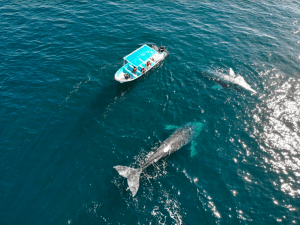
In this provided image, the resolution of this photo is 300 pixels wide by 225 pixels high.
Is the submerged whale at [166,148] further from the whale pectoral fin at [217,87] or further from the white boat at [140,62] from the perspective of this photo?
the white boat at [140,62]

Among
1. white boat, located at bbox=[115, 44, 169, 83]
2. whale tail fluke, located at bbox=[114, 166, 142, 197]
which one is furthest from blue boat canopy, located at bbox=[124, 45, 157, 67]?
whale tail fluke, located at bbox=[114, 166, 142, 197]

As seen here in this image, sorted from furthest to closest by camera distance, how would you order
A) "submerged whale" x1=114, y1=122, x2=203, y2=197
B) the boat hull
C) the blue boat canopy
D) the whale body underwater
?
the blue boat canopy < the whale body underwater < the boat hull < "submerged whale" x1=114, y1=122, x2=203, y2=197

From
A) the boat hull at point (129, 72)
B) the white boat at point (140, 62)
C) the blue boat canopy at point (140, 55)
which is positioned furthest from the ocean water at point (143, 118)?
the blue boat canopy at point (140, 55)

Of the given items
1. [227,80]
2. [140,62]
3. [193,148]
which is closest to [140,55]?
[140,62]

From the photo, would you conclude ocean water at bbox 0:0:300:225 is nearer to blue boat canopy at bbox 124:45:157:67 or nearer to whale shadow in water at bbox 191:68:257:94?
whale shadow in water at bbox 191:68:257:94

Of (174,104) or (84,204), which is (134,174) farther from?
(174,104)

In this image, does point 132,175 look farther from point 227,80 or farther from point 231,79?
point 231,79

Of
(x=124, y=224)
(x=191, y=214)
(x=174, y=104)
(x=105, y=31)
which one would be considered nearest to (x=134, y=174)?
(x=124, y=224)
